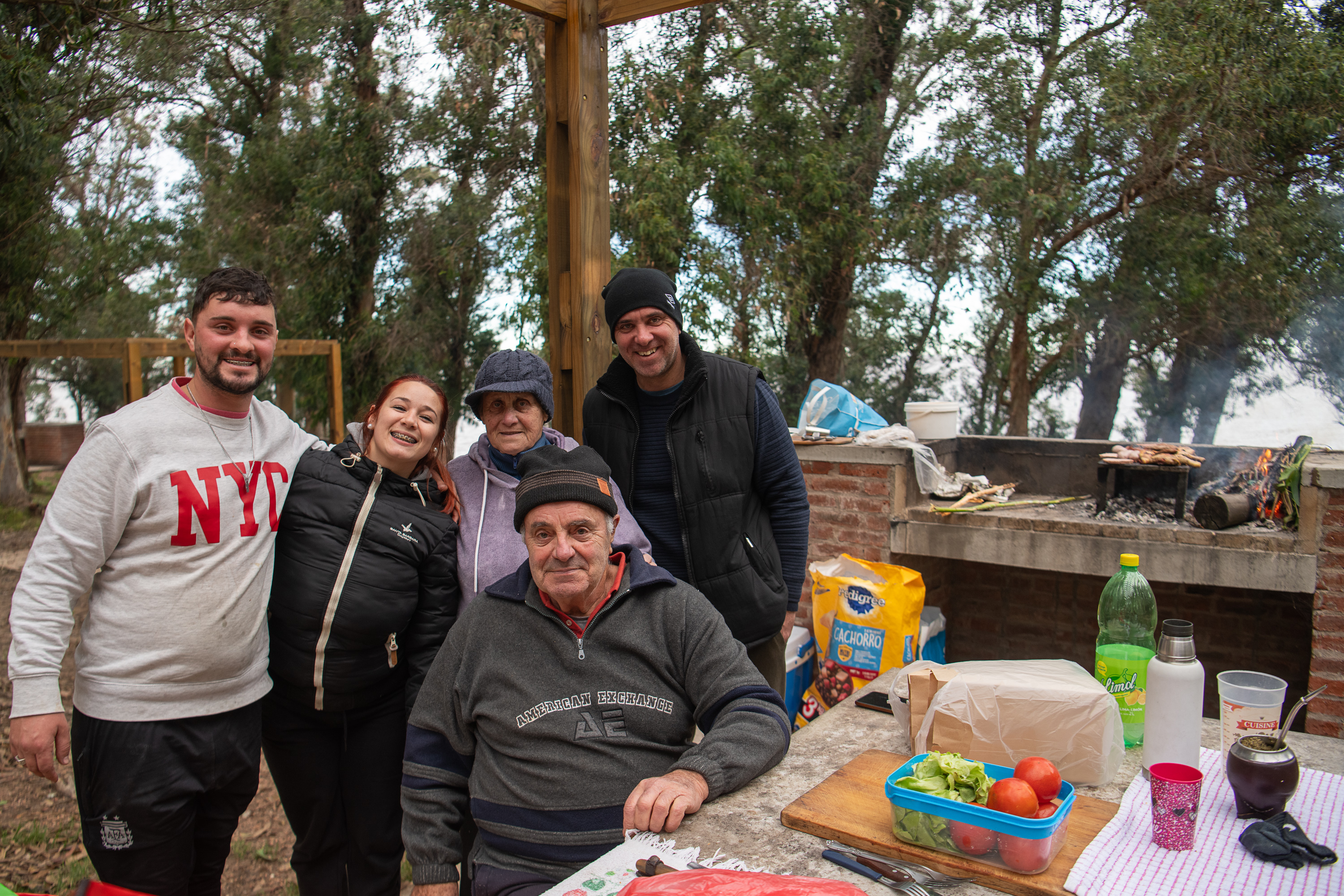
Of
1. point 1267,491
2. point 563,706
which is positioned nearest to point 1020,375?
point 1267,491

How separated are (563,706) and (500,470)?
0.74m

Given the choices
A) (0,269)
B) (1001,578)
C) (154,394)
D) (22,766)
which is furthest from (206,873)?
(0,269)

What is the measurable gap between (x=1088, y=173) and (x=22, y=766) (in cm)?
1048

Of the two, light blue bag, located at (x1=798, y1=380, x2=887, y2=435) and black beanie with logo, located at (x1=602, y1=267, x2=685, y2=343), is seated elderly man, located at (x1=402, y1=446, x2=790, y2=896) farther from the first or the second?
light blue bag, located at (x1=798, y1=380, x2=887, y2=435)

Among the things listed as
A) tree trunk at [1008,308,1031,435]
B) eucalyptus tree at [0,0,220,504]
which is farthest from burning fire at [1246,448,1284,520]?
tree trunk at [1008,308,1031,435]

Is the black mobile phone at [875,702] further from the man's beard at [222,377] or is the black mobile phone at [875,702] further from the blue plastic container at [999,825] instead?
the man's beard at [222,377]

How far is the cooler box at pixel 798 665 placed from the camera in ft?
15.5

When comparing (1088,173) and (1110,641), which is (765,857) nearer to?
(1110,641)

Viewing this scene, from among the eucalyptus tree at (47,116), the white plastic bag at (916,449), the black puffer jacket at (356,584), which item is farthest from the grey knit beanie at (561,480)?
the eucalyptus tree at (47,116)

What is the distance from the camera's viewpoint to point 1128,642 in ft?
7.52

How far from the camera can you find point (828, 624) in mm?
4555

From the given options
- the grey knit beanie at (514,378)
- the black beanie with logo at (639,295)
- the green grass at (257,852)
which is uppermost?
the black beanie with logo at (639,295)

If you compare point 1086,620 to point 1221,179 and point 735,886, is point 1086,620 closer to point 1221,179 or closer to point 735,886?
point 735,886

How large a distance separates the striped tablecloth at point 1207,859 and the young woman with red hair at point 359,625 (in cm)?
155
